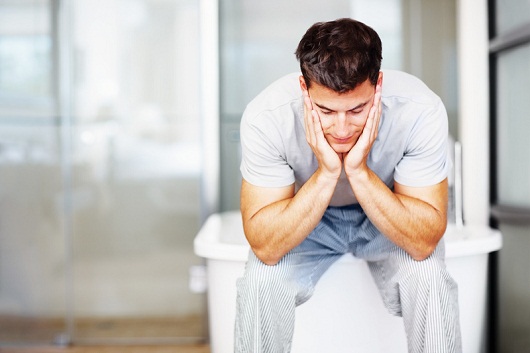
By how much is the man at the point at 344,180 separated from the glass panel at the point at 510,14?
0.67 metres

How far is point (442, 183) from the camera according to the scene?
1485mm

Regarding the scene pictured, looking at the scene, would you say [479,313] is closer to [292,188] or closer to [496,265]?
[496,265]

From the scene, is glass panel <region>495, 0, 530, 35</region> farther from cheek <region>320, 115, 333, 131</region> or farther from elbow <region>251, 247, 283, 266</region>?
elbow <region>251, 247, 283, 266</region>

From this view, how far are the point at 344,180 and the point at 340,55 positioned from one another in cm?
36

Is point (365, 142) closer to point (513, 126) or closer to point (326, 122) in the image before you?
point (326, 122)

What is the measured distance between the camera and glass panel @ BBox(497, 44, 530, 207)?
2006 mm

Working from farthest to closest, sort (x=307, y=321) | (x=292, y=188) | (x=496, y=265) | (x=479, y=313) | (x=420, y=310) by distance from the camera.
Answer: (x=496, y=265), (x=479, y=313), (x=307, y=321), (x=292, y=188), (x=420, y=310)

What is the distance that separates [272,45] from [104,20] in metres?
0.66

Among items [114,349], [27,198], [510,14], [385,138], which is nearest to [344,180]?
[385,138]

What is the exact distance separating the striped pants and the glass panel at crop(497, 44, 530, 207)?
670 mm


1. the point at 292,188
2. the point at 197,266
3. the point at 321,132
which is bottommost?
the point at 197,266

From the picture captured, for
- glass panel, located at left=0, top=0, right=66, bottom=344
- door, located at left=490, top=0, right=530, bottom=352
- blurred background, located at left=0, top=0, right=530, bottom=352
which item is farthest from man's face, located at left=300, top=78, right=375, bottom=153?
glass panel, located at left=0, top=0, right=66, bottom=344

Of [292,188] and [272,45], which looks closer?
[292,188]

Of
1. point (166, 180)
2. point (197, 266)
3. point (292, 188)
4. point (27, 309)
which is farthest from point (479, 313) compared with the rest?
point (27, 309)
